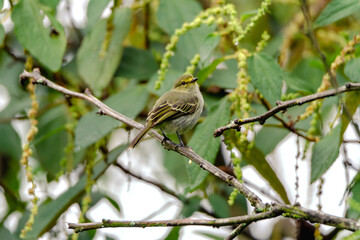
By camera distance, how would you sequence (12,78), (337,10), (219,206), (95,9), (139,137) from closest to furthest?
(337,10) < (95,9) < (139,137) < (219,206) < (12,78)

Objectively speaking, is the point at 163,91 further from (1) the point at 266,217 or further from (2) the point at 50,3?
(1) the point at 266,217

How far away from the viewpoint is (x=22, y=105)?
411 cm

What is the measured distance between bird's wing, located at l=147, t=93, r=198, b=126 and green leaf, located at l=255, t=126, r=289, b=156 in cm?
52

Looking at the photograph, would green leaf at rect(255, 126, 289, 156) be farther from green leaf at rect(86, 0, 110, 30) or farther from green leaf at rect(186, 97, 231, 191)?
green leaf at rect(86, 0, 110, 30)

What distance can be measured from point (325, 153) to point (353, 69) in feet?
1.51

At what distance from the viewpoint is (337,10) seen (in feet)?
10.5

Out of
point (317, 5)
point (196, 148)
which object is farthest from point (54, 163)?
point (317, 5)

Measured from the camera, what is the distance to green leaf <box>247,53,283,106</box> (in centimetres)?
290

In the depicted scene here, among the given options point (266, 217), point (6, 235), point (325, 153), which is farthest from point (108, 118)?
point (266, 217)

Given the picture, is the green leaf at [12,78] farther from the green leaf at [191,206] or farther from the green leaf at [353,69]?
the green leaf at [353,69]

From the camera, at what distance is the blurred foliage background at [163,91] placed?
2.99 meters

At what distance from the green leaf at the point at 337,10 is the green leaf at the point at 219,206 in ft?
4.67

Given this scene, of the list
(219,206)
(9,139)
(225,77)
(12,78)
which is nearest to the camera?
(225,77)

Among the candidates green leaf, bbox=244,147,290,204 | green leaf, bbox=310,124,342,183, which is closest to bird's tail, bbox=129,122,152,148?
green leaf, bbox=244,147,290,204
